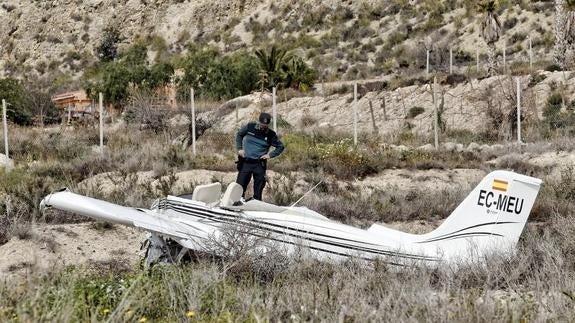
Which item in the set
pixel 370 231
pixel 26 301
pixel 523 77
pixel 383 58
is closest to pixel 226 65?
pixel 383 58

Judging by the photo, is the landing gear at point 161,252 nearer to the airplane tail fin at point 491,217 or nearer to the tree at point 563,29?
the airplane tail fin at point 491,217

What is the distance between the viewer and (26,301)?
518 centimetres

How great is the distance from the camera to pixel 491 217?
360 inches

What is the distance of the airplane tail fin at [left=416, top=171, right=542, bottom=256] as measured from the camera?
29.4 feet

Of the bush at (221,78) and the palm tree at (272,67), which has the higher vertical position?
the palm tree at (272,67)

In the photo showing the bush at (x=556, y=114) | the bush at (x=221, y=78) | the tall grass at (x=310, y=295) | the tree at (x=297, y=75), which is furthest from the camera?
the bush at (x=221, y=78)

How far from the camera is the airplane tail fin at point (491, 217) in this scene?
29.4 ft

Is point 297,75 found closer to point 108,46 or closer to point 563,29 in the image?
point 563,29

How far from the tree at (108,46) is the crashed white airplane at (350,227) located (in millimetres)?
49312

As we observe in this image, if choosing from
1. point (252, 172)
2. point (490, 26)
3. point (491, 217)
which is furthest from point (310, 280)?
point (490, 26)

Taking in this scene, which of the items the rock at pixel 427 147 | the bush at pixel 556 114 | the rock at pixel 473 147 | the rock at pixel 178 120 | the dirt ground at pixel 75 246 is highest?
the dirt ground at pixel 75 246

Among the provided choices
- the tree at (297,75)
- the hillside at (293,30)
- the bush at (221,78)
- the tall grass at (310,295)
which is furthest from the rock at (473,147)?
the bush at (221,78)

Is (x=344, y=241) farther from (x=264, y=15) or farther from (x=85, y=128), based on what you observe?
(x=264, y=15)

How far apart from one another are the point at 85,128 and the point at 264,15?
27169mm
